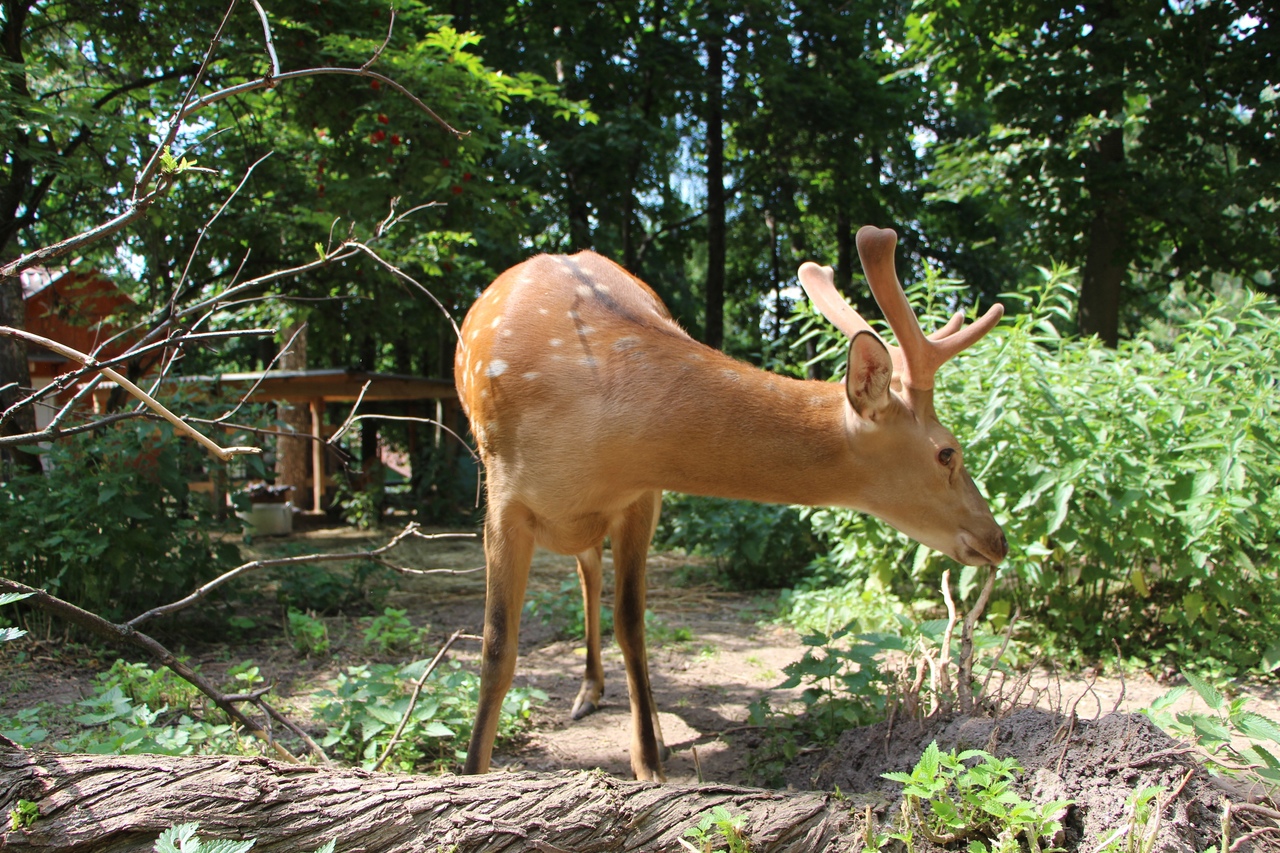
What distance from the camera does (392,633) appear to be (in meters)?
5.17

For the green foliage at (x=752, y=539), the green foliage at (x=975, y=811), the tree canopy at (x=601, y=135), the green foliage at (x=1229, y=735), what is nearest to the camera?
the green foliage at (x=975, y=811)

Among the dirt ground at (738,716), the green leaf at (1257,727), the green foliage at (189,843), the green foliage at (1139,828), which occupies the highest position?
the green leaf at (1257,727)

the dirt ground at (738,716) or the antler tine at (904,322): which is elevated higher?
the antler tine at (904,322)

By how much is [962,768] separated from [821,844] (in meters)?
Result: 0.37

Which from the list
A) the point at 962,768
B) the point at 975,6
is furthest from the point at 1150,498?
the point at 975,6

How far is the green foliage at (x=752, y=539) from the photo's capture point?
750cm

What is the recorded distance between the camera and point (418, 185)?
6918mm

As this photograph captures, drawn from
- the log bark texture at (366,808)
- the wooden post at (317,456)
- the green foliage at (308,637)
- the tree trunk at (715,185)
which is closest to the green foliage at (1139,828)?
the log bark texture at (366,808)

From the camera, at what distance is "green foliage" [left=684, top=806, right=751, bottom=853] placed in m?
2.04

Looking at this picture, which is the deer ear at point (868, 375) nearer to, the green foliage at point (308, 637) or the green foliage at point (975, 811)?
the green foliage at point (975, 811)

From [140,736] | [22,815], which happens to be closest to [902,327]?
[22,815]

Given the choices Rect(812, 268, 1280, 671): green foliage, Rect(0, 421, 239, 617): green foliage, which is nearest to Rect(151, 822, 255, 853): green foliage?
Rect(0, 421, 239, 617): green foliage

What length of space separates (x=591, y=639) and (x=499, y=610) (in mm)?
1267

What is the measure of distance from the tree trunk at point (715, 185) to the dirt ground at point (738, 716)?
6.53 metres
